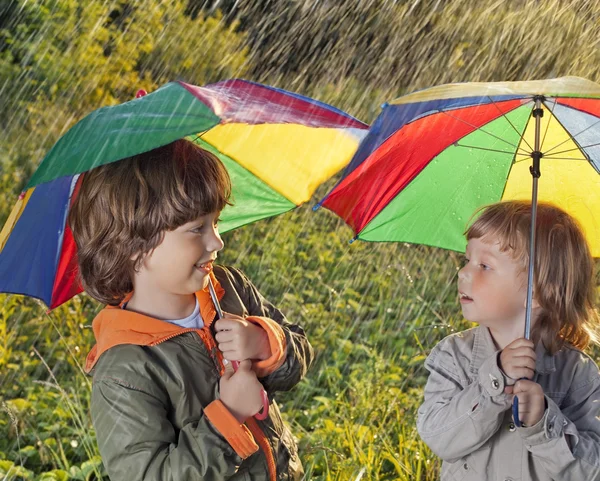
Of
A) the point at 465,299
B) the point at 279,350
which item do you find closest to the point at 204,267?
the point at 279,350

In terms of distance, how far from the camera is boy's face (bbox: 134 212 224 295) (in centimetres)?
228

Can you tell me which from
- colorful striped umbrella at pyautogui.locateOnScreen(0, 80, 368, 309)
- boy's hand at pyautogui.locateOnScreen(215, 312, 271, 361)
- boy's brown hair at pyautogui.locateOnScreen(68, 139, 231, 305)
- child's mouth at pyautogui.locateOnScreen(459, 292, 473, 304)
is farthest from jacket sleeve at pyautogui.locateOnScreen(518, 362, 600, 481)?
boy's brown hair at pyautogui.locateOnScreen(68, 139, 231, 305)

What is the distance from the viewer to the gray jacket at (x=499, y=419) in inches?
92.6

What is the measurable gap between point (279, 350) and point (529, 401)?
2.18 feet

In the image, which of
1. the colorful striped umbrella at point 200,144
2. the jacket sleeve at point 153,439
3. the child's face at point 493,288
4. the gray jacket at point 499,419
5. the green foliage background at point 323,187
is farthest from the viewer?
the green foliage background at point 323,187

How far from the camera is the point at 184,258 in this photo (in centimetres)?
228

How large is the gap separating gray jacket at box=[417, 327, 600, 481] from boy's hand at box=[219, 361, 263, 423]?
0.55 meters

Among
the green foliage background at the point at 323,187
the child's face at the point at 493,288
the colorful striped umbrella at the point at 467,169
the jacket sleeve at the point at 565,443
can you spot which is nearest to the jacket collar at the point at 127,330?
the colorful striped umbrella at the point at 467,169

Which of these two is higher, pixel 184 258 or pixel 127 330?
pixel 184 258

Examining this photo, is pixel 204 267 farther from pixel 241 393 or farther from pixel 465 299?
pixel 465 299

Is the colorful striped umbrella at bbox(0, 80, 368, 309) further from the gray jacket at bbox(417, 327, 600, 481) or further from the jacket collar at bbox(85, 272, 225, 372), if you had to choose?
the gray jacket at bbox(417, 327, 600, 481)

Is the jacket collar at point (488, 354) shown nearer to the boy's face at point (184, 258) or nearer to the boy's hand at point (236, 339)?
the boy's hand at point (236, 339)

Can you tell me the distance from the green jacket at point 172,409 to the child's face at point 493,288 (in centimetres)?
56

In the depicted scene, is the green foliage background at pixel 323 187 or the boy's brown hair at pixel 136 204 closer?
the boy's brown hair at pixel 136 204
